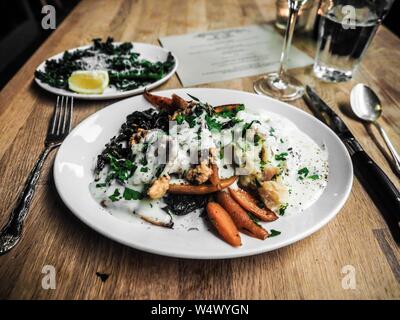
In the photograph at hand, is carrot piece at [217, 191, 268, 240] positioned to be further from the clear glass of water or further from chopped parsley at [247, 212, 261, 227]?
the clear glass of water

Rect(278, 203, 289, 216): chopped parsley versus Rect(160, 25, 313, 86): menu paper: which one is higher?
Rect(278, 203, 289, 216): chopped parsley

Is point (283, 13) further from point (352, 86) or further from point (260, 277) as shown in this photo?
point (260, 277)

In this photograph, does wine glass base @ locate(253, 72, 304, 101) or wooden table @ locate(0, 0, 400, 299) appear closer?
wooden table @ locate(0, 0, 400, 299)

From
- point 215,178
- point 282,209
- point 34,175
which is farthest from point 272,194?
point 34,175

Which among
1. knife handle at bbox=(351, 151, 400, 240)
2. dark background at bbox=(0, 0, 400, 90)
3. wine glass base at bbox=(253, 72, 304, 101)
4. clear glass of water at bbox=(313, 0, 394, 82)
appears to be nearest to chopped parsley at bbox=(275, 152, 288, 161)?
knife handle at bbox=(351, 151, 400, 240)

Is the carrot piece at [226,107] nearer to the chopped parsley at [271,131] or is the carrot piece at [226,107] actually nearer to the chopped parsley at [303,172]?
the chopped parsley at [271,131]

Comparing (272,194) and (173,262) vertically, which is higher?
(272,194)

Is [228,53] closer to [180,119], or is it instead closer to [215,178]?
[180,119]
